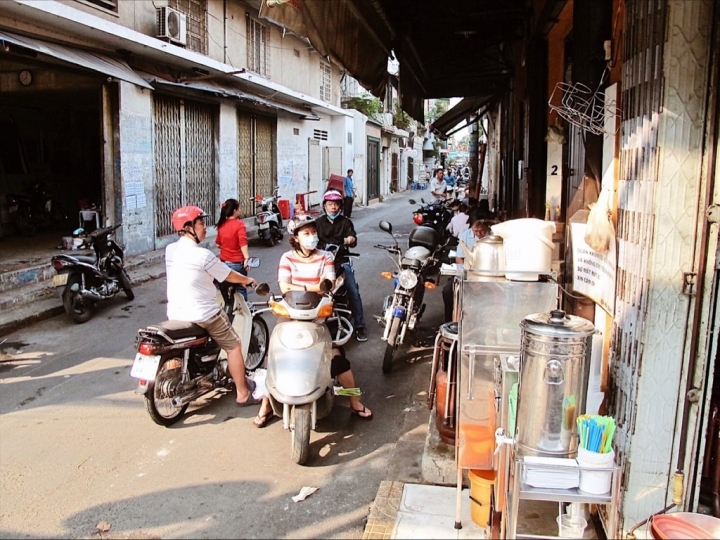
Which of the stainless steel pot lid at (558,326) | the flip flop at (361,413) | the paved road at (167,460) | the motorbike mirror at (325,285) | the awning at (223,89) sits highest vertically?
the awning at (223,89)

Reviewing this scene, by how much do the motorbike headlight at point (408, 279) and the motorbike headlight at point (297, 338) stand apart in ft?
6.34

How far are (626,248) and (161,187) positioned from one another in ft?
37.7

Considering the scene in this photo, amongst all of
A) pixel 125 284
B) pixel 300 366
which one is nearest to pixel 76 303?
pixel 125 284

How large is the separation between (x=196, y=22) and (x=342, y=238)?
9.49 metres

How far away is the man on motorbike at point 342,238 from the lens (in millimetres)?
6909

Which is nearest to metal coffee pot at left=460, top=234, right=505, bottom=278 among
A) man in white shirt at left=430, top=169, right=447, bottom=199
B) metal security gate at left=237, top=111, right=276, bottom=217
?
man in white shirt at left=430, top=169, right=447, bottom=199

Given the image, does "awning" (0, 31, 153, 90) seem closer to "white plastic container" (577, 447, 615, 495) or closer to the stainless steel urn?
the stainless steel urn

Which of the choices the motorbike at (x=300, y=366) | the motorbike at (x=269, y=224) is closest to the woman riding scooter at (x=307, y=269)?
the motorbike at (x=300, y=366)

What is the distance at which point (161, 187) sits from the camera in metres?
13.1

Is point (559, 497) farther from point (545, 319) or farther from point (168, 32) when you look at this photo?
point (168, 32)

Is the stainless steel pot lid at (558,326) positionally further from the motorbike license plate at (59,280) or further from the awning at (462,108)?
the awning at (462,108)

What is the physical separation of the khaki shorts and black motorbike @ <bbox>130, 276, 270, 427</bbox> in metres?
0.07

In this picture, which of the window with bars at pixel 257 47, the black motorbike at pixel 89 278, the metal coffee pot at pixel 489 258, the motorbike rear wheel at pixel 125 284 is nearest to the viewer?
the metal coffee pot at pixel 489 258

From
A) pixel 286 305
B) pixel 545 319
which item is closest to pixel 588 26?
pixel 545 319
